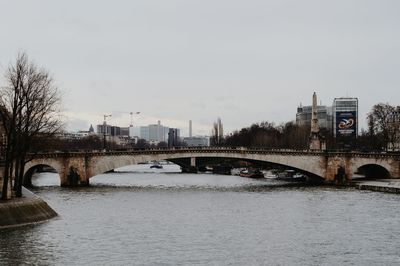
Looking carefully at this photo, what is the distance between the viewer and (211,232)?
4150 cm

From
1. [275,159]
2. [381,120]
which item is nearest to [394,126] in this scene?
[381,120]

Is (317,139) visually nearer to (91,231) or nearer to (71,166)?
(71,166)

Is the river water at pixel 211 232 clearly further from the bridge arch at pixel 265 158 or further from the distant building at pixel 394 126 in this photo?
the distant building at pixel 394 126

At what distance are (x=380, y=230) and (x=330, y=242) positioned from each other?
6.07 metres

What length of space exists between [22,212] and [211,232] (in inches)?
447

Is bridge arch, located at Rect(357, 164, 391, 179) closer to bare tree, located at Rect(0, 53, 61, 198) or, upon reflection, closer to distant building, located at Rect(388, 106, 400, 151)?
distant building, located at Rect(388, 106, 400, 151)

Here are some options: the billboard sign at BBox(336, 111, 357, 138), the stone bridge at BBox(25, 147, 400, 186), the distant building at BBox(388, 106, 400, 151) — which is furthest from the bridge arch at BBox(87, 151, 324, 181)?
the distant building at BBox(388, 106, 400, 151)

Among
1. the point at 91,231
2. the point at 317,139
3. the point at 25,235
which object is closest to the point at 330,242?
the point at 91,231

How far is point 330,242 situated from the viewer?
3797 centimetres

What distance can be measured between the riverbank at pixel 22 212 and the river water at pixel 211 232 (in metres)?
0.75

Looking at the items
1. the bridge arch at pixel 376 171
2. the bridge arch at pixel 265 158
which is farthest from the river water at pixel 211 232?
the bridge arch at pixel 376 171

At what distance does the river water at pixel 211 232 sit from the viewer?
3319 cm

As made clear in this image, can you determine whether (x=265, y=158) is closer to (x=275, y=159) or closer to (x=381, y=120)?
(x=275, y=159)

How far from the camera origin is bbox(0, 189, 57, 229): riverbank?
4025cm
